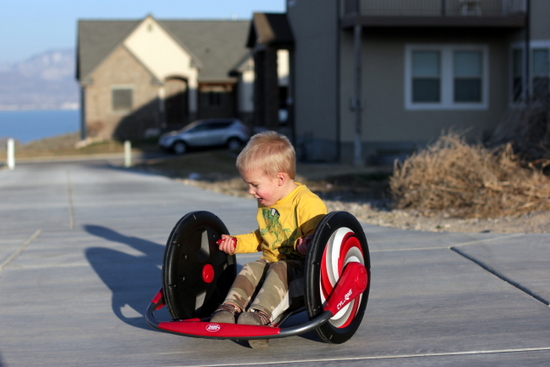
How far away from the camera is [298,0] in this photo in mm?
23203

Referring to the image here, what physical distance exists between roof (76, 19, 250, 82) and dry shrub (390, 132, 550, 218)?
33774 mm

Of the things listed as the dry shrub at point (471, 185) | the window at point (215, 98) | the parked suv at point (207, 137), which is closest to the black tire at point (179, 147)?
the parked suv at point (207, 137)

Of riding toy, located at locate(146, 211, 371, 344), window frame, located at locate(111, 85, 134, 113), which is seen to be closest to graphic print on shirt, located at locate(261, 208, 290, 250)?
riding toy, located at locate(146, 211, 371, 344)

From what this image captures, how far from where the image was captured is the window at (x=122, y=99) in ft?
134

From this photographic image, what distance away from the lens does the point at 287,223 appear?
455 centimetres

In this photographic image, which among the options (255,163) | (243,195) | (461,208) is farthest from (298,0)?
(255,163)

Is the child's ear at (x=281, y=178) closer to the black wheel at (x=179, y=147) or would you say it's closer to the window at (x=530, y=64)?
the window at (x=530, y=64)

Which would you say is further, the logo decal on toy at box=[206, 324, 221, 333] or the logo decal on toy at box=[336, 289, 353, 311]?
the logo decal on toy at box=[336, 289, 353, 311]

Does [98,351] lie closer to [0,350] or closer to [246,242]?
[0,350]

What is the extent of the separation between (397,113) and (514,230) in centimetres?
1224

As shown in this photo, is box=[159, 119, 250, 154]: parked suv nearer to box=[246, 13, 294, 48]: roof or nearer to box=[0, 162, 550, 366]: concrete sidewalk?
box=[246, 13, 294, 48]: roof

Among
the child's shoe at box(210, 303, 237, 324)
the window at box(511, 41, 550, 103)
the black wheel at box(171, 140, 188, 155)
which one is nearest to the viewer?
the child's shoe at box(210, 303, 237, 324)

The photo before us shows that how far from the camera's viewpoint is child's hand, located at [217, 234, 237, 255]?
15.4ft

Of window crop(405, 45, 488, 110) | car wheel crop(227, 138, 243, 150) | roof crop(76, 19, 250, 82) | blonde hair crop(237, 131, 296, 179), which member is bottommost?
car wheel crop(227, 138, 243, 150)
